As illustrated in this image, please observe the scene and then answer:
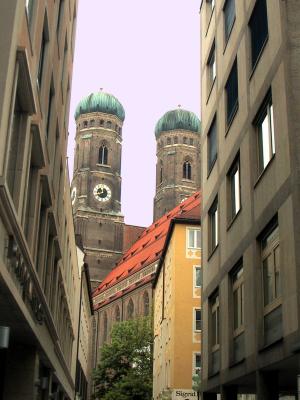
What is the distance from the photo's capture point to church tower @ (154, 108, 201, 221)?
110688 mm

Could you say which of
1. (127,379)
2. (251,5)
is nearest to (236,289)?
(251,5)

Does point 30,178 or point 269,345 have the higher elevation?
point 30,178

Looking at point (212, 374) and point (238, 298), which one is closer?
point (238, 298)

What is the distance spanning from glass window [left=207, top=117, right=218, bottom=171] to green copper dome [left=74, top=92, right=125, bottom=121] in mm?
88993

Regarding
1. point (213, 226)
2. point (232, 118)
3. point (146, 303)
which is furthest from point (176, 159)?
point (232, 118)

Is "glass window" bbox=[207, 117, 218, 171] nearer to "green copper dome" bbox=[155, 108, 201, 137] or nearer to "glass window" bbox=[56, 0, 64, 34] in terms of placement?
"glass window" bbox=[56, 0, 64, 34]

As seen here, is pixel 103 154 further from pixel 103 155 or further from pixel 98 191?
pixel 98 191

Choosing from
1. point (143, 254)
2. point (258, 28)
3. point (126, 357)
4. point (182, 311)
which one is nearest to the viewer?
point (258, 28)

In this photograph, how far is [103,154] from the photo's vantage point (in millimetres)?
107250

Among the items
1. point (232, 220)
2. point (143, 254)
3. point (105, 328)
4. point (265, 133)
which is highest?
point (143, 254)

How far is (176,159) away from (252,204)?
97.6 m

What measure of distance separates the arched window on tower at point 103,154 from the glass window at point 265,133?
90577 millimetres

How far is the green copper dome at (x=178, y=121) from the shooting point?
11931cm

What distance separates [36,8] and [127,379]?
48.5 meters
